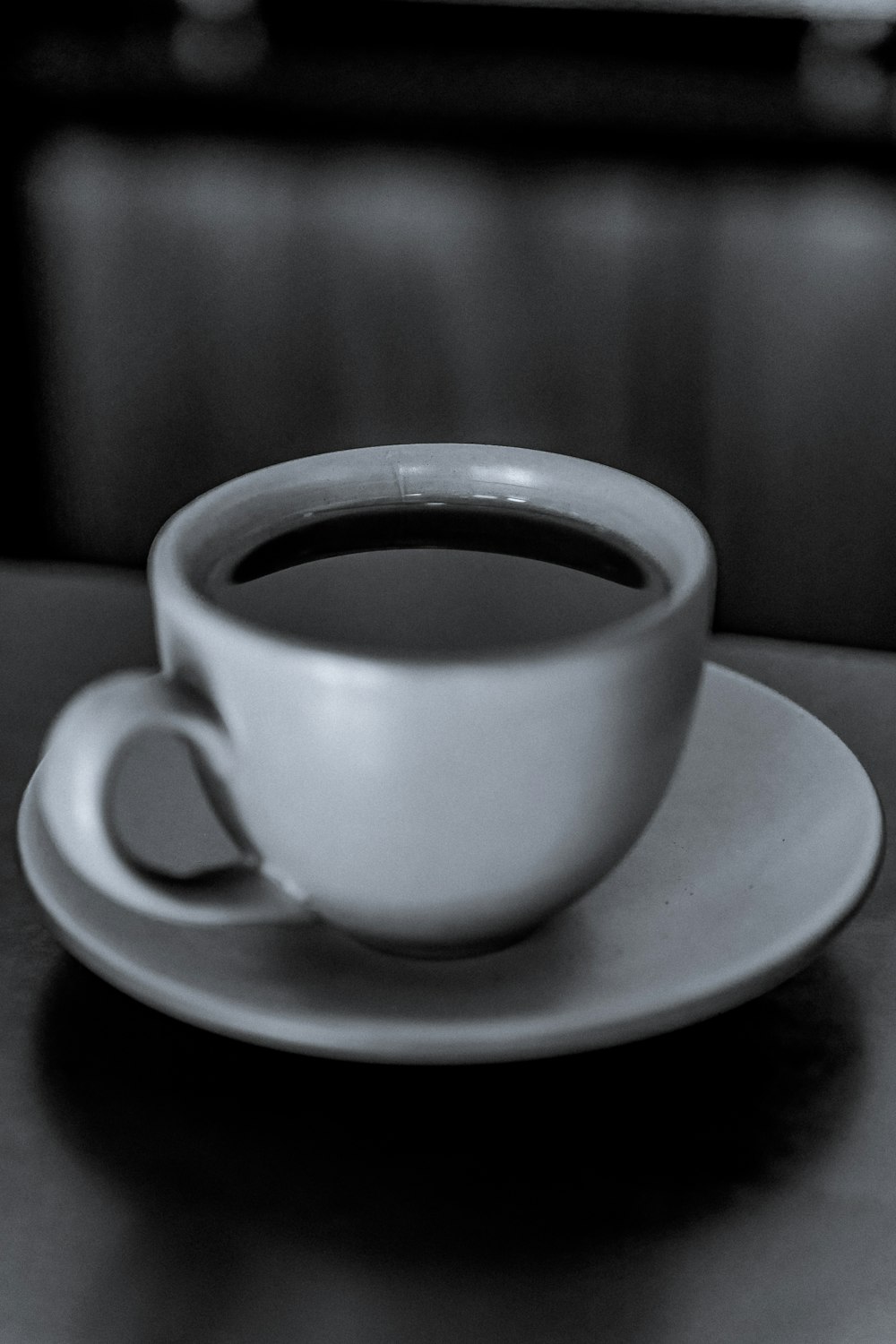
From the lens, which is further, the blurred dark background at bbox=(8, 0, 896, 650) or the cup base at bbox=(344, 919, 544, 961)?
the blurred dark background at bbox=(8, 0, 896, 650)

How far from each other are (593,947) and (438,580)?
0.08 meters

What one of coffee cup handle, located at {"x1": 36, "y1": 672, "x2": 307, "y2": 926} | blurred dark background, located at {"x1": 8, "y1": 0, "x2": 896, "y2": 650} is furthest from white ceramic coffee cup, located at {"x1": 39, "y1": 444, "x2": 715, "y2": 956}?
blurred dark background, located at {"x1": 8, "y1": 0, "x2": 896, "y2": 650}

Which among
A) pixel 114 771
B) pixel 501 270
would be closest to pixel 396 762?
pixel 114 771

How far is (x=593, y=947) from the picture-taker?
326 mm

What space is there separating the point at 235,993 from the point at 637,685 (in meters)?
0.09

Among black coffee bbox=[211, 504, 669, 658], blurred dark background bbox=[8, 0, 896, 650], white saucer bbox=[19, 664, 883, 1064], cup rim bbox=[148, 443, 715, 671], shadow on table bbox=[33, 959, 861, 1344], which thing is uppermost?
cup rim bbox=[148, 443, 715, 671]

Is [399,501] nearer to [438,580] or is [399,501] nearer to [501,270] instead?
[438,580]

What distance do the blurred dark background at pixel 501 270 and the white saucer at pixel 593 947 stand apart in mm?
663

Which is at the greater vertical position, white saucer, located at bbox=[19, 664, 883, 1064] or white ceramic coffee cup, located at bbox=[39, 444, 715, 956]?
white ceramic coffee cup, located at bbox=[39, 444, 715, 956]

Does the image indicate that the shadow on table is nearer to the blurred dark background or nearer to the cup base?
the cup base

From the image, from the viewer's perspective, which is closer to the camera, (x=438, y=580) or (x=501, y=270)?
(x=438, y=580)

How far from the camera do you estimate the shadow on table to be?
0.28 m

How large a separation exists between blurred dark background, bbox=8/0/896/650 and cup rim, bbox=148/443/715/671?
2.19ft

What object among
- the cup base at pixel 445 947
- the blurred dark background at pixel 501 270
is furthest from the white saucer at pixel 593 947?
the blurred dark background at pixel 501 270
